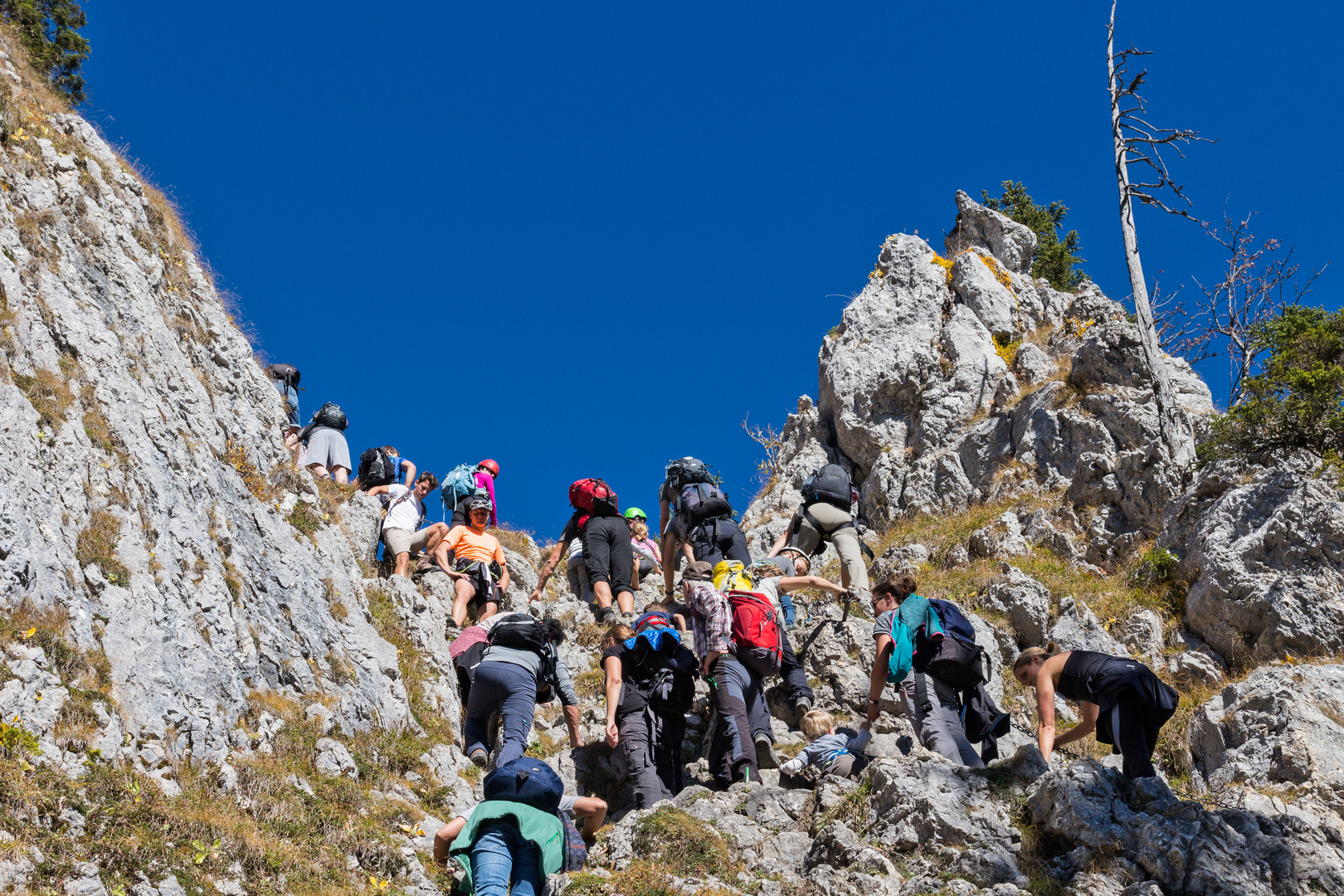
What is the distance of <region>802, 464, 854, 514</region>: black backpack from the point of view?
1482 cm

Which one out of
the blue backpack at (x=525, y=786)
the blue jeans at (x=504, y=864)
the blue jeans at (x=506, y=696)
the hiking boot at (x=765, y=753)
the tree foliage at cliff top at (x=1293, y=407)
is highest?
the tree foliage at cliff top at (x=1293, y=407)

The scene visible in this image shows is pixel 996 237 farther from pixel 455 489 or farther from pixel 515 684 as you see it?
pixel 515 684

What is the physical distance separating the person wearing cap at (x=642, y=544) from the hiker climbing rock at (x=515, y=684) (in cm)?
606

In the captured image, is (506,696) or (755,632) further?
(755,632)

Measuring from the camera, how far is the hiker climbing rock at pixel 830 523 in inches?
567

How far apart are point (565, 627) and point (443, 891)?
6570 millimetres

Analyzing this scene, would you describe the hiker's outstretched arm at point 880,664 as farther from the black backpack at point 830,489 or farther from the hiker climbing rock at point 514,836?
the black backpack at point 830,489

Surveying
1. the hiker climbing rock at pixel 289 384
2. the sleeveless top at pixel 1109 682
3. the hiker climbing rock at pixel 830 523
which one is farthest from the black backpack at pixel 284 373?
the sleeveless top at pixel 1109 682

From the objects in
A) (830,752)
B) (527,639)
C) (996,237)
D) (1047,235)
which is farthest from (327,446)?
(1047,235)

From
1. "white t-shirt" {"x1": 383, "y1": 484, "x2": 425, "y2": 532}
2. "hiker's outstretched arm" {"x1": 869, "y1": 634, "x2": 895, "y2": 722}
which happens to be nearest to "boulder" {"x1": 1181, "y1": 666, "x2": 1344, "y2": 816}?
"hiker's outstretched arm" {"x1": 869, "y1": 634, "x2": 895, "y2": 722}

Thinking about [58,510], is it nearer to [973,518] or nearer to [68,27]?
[973,518]

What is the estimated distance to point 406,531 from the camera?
49.4 feet

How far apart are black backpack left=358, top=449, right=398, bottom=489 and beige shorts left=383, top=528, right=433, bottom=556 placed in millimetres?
2968

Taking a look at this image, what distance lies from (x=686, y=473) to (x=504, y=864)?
28.6 feet
